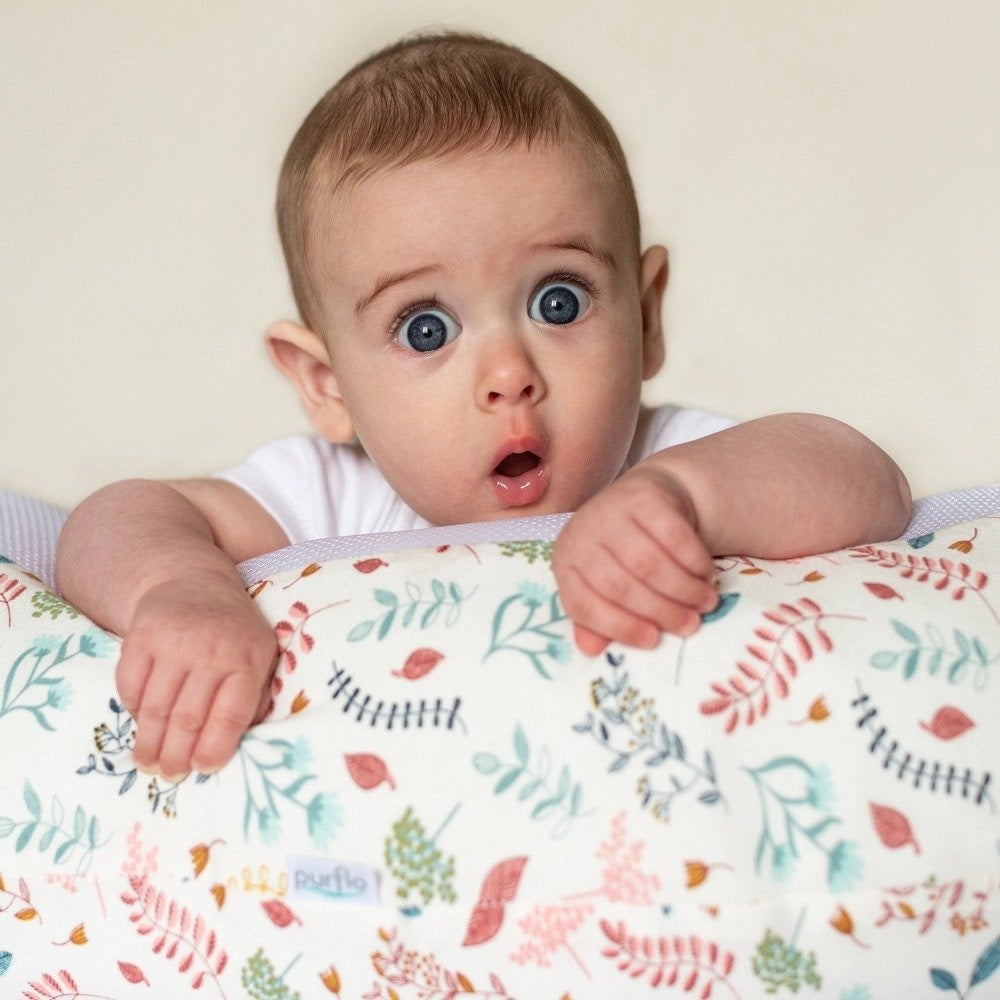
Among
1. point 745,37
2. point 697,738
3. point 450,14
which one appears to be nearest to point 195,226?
point 450,14

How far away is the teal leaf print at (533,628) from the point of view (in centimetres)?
77

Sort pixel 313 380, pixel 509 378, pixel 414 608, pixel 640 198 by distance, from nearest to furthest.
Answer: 1. pixel 414 608
2. pixel 509 378
3. pixel 313 380
4. pixel 640 198

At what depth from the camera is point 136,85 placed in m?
2.07

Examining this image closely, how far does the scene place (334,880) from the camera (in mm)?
748

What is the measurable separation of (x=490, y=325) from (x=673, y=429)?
1.26 feet

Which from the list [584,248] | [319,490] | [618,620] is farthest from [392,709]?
[319,490]

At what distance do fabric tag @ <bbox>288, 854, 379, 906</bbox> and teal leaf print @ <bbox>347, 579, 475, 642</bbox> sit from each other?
13cm

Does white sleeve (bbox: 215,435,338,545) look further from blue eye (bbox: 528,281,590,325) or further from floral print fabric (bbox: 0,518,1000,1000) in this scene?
floral print fabric (bbox: 0,518,1000,1000)

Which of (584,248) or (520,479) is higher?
(584,248)

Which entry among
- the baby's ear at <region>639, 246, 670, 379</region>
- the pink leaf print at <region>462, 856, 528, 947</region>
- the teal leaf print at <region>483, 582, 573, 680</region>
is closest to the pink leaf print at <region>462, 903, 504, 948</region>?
the pink leaf print at <region>462, 856, 528, 947</region>

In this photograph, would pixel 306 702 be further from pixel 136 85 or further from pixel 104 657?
pixel 136 85

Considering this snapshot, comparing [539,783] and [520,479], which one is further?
[520,479]

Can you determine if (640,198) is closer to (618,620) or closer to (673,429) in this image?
(673,429)

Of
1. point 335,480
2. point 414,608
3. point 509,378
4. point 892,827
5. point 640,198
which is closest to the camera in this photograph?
point 892,827
